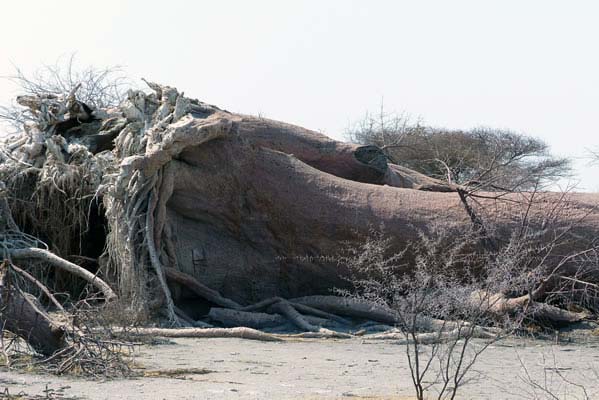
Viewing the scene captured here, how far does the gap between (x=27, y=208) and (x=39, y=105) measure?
1563 mm

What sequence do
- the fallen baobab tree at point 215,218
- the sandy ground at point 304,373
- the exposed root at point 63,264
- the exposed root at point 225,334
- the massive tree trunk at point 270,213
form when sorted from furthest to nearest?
the massive tree trunk at point 270,213 < the fallen baobab tree at point 215,218 < the exposed root at point 63,264 < the exposed root at point 225,334 < the sandy ground at point 304,373

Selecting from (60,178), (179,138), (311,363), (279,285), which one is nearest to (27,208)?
(60,178)

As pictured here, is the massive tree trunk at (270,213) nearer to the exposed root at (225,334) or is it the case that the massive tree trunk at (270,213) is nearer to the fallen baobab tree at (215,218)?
the fallen baobab tree at (215,218)

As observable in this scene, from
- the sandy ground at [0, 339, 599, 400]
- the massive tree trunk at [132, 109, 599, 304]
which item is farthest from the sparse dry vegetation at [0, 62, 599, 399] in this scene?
the sandy ground at [0, 339, 599, 400]

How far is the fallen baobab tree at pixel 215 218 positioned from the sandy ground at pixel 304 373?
1.33 m

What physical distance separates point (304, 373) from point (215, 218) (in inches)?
183

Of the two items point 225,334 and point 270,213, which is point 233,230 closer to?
point 270,213

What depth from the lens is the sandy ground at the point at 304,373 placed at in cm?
633

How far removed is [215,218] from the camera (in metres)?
11.9

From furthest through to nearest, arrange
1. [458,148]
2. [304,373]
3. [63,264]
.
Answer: [458,148] → [63,264] → [304,373]

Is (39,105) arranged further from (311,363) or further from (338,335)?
(311,363)

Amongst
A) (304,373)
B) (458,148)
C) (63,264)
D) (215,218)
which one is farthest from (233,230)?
(458,148)

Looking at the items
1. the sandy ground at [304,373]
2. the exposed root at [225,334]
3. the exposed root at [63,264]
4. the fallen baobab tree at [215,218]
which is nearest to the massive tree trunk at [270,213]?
the fallen baobab tree at [215,218]

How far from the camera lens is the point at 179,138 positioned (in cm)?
1104
